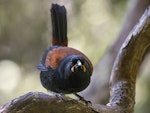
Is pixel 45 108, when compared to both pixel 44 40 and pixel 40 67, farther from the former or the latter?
pixel 44 40

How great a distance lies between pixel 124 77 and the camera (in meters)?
2.23

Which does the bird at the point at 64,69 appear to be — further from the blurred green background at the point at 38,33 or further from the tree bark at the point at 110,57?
the blurred green background at the point at 38,33

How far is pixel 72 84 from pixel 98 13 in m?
2.06

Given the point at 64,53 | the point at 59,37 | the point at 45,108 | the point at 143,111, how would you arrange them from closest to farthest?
the point at 45,108
the point at 64,53
the point at 59,37
the point at 143,111

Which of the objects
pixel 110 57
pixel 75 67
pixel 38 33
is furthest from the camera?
pixel 38 33

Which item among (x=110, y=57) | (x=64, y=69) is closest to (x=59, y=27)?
(x=64, y=69)

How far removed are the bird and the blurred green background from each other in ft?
4.66

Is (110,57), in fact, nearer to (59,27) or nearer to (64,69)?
(59,27)

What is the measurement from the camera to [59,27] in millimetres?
2637

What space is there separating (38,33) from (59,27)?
1.46 meters

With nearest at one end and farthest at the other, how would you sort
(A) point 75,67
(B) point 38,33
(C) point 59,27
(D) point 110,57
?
(A) point 75,67
(C) point 59,27
(D) point 110,57
(B) point 38,33

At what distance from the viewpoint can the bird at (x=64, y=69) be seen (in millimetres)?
→ 2109

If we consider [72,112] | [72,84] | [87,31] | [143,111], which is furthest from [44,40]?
[72,112]

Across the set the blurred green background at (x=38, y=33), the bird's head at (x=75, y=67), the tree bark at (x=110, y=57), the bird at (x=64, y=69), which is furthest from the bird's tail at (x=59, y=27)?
the blurred green background at (x=38, y=33)
